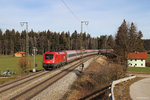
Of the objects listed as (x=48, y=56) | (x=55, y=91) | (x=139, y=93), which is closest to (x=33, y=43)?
(x=48, y=56)

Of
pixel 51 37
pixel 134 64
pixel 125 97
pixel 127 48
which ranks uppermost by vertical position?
pixel 51 37

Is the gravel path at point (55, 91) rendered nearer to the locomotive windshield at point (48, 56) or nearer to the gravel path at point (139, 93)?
the gravel path at point (139, 93)

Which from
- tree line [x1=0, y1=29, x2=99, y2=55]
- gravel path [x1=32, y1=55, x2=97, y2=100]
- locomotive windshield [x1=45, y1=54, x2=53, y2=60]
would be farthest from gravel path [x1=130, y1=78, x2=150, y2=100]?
tree line [x1=0, y1=29, x2=99, y2=55]

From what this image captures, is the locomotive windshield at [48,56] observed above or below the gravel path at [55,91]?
above

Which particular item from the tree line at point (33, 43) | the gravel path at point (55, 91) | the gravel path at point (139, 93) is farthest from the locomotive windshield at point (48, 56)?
the tree line at point (33, 43)

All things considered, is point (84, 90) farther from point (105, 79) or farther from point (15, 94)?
point (15, 94)

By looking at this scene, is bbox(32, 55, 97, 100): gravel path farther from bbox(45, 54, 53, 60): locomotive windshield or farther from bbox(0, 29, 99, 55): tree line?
bbox(0, 29, 99, 55): tree line

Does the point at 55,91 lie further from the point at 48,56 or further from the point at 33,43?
the point at 33,43

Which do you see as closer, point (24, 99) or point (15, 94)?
point (24, 99)

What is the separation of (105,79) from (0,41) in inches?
4138

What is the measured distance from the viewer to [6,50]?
110125 millimetres

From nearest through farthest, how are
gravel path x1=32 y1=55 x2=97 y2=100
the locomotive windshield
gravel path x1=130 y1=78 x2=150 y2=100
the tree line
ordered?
gravel path x1=130 y1=78 x2=150 y2=100, gravel path x1=32 y1=55 x2=97 y2=100, the locomotive windshield, the tree line

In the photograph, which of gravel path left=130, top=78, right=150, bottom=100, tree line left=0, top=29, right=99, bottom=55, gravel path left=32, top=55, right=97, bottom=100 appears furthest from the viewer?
tree line left=0, top=29, right=99, bottom=55

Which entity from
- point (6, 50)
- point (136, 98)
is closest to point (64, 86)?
point (136, 98)
